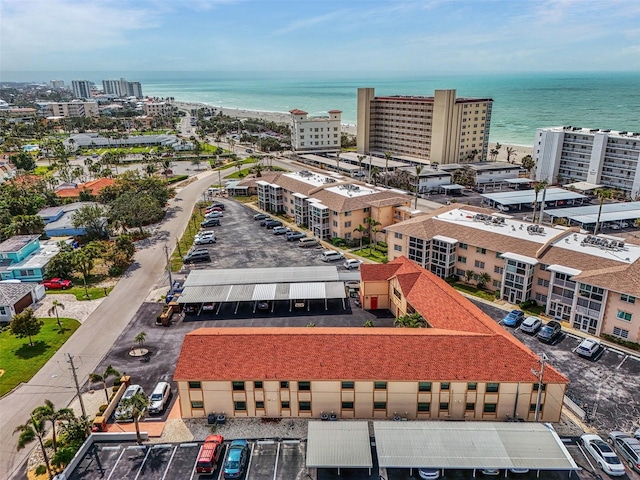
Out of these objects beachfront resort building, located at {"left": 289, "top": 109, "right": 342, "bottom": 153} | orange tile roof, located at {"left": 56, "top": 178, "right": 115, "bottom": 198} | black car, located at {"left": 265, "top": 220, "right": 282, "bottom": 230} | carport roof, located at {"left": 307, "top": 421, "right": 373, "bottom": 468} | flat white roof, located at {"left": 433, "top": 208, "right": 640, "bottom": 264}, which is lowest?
carport roof, located at {"left": 307, "top": 421, "right": 373, "bottom": 468}

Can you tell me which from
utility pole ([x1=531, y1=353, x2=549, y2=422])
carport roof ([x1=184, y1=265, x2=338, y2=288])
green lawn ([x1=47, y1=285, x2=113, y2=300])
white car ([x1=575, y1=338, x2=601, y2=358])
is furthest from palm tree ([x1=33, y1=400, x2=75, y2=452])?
white car ([x1=575, y1=338, x2=601, y2=358])

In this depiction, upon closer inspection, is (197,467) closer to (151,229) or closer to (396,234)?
(396,234)

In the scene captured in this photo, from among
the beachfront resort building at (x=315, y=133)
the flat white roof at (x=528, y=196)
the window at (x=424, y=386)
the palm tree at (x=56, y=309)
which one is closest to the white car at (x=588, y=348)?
the window at (x=424, y=386)

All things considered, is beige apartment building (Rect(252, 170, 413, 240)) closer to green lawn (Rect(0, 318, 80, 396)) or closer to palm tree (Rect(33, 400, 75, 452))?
green lawn (Rect(0, 318, 80, 396))

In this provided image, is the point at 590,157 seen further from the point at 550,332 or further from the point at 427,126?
the point at 550,332

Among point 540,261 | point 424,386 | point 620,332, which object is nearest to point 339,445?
point 424,386

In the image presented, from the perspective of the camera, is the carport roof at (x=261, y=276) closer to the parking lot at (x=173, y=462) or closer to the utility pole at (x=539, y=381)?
the parking lot at (x=173, y=462)

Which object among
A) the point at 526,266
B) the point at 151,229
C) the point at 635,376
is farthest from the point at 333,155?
the point at 635,376
